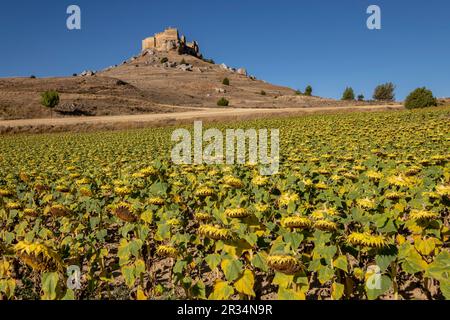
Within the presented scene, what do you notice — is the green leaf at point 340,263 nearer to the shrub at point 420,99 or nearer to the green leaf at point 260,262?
the green leaf at point 260,262

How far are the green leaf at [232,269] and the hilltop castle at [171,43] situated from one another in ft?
563

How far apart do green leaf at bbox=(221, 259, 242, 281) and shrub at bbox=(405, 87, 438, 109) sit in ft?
133

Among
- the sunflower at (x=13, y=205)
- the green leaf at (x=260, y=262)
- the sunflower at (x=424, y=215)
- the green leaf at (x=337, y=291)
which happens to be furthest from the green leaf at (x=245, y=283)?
the sunflower at (x=13, y=205)

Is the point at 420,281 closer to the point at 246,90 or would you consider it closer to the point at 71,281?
the point at 71,281

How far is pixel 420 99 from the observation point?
3781cm

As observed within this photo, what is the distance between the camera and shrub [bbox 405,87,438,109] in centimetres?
3691

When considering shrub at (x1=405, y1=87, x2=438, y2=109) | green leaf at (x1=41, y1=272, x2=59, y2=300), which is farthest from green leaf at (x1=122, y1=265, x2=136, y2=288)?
shrub at (x1=405, y1=87, x2=438, y2=109)

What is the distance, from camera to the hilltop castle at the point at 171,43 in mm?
168375

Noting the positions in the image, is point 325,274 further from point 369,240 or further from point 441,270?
point 441,270

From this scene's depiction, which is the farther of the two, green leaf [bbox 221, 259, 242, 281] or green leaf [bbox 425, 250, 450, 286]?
green leaf [bbox 221, 259, 242, 281]

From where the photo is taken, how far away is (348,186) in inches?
250

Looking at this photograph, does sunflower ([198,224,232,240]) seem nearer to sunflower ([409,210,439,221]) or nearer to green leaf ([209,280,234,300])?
green leaf ([209,280,234,300])

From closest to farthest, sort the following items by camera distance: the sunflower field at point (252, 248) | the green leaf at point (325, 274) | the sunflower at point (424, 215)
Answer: the sunflower field at point (252, 248)
the green leaf at point (325, 274)
the sunflower at point (424, 215)
